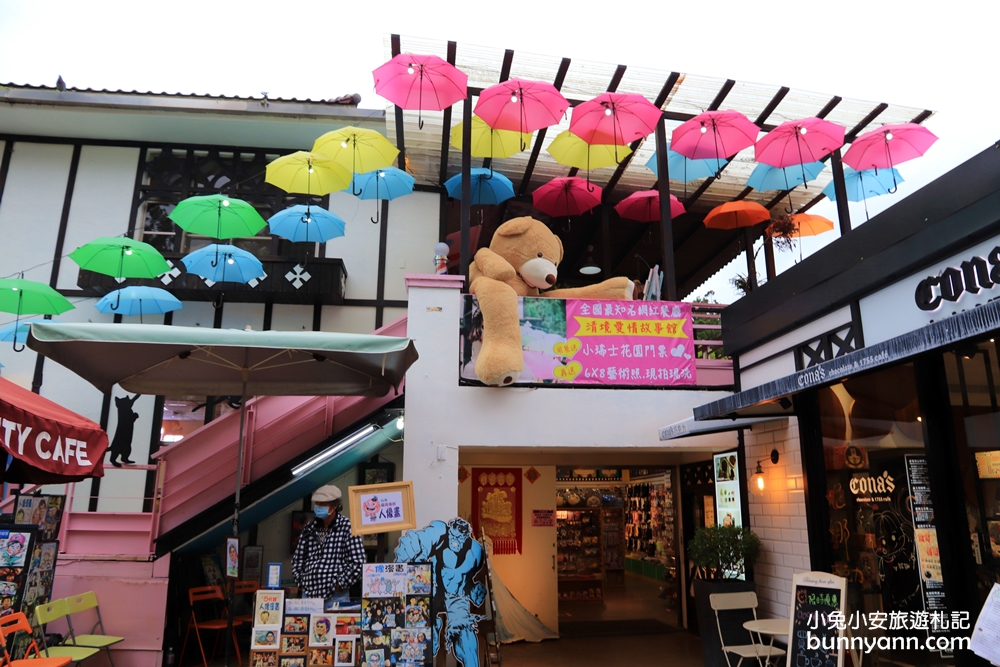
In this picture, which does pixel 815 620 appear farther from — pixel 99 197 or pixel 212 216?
pixel 99 197

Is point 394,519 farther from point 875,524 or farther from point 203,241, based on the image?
point 203,241

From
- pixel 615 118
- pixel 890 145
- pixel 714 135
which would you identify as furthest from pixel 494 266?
pixel 890 145

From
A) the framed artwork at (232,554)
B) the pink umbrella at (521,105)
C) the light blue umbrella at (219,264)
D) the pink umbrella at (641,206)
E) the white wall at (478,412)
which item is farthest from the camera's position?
the pink umbrella at (641,206)

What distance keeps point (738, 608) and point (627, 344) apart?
8.99 feet

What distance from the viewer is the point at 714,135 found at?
8320 mm

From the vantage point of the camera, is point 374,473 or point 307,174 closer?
point 307,174

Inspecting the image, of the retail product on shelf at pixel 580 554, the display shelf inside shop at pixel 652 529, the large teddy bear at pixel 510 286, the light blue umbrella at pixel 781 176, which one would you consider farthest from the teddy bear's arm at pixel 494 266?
the retail product on shelf at pixel 580 554

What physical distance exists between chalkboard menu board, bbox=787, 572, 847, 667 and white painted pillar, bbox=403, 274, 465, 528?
2.94 m

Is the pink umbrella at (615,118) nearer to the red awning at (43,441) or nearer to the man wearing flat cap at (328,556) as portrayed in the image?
the man wearing flat cap at (328,556)

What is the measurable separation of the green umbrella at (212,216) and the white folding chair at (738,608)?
6.87m

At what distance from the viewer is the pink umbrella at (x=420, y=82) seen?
300 inches

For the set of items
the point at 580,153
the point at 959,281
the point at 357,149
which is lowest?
the point at 959,281

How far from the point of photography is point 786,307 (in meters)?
6.01

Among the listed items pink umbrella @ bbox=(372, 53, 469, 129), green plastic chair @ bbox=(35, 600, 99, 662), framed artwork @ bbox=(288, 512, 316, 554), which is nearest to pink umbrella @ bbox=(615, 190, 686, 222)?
pink umbrella @ bbox=(372, 53, 469, 129)
